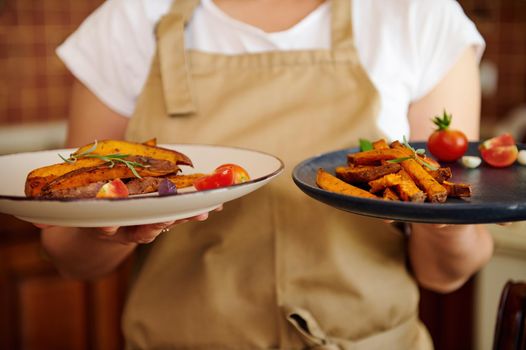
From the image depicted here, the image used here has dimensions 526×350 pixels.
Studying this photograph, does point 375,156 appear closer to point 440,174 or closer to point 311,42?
point 440,174

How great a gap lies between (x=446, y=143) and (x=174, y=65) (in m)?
0.48

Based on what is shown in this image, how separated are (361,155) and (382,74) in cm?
27

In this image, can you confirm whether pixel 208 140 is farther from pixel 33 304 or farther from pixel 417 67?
pixel 33 304

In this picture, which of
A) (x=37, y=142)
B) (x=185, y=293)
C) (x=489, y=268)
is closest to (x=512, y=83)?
(x=489, y=268)

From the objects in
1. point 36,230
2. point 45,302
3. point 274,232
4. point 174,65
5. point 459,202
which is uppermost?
point 174,65

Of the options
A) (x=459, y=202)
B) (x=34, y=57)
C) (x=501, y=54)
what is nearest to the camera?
(x=459, y=202)

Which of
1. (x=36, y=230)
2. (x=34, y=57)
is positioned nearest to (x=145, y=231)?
(x=36, y=230)

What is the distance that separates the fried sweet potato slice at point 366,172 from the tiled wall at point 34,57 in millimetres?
2502

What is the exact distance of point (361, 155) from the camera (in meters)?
1.06

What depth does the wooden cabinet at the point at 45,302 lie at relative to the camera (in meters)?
2.38

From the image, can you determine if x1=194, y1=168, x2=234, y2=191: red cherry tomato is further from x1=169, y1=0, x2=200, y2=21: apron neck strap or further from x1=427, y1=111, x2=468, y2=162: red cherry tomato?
x1=169, y1=0, x2=200, y2=21: apron neck strap

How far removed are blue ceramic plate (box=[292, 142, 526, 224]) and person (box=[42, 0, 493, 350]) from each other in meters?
0.16

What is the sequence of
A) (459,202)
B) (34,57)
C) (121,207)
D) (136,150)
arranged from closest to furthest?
(121,207) < (459,202) < (136,150) < (34,57)

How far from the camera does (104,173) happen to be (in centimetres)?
97
